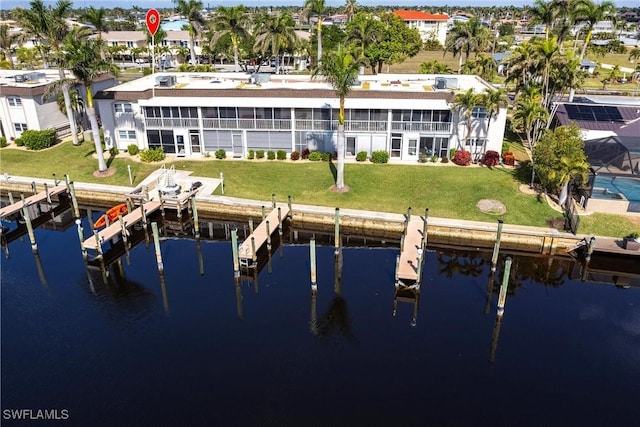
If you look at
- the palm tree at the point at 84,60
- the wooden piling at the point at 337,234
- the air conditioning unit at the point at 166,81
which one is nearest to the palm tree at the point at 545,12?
the wooden piling at the point at 337,234

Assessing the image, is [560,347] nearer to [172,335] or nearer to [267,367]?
[267,367]

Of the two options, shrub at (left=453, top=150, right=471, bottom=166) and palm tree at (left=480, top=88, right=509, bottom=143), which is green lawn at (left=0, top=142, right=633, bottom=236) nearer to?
shrub at (left=453, top=150, right=471, bottom=166)

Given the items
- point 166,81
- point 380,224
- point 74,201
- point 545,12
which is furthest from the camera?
point 545,12

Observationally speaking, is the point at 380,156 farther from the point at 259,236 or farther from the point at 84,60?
the point at 84,60

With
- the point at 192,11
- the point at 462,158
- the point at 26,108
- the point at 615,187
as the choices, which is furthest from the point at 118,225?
the point at 192,11

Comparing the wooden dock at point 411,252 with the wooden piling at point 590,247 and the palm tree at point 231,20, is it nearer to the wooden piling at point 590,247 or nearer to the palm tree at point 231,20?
the wooden piling at point 590,247

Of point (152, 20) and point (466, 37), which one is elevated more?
point (152, 20)

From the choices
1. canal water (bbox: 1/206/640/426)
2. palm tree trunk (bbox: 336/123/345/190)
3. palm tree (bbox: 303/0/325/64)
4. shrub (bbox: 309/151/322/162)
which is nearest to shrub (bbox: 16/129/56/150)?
canal water (bbox: 1/206/640/426)

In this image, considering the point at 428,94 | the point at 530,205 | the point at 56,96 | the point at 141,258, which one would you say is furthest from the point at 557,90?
the point at 56,96
